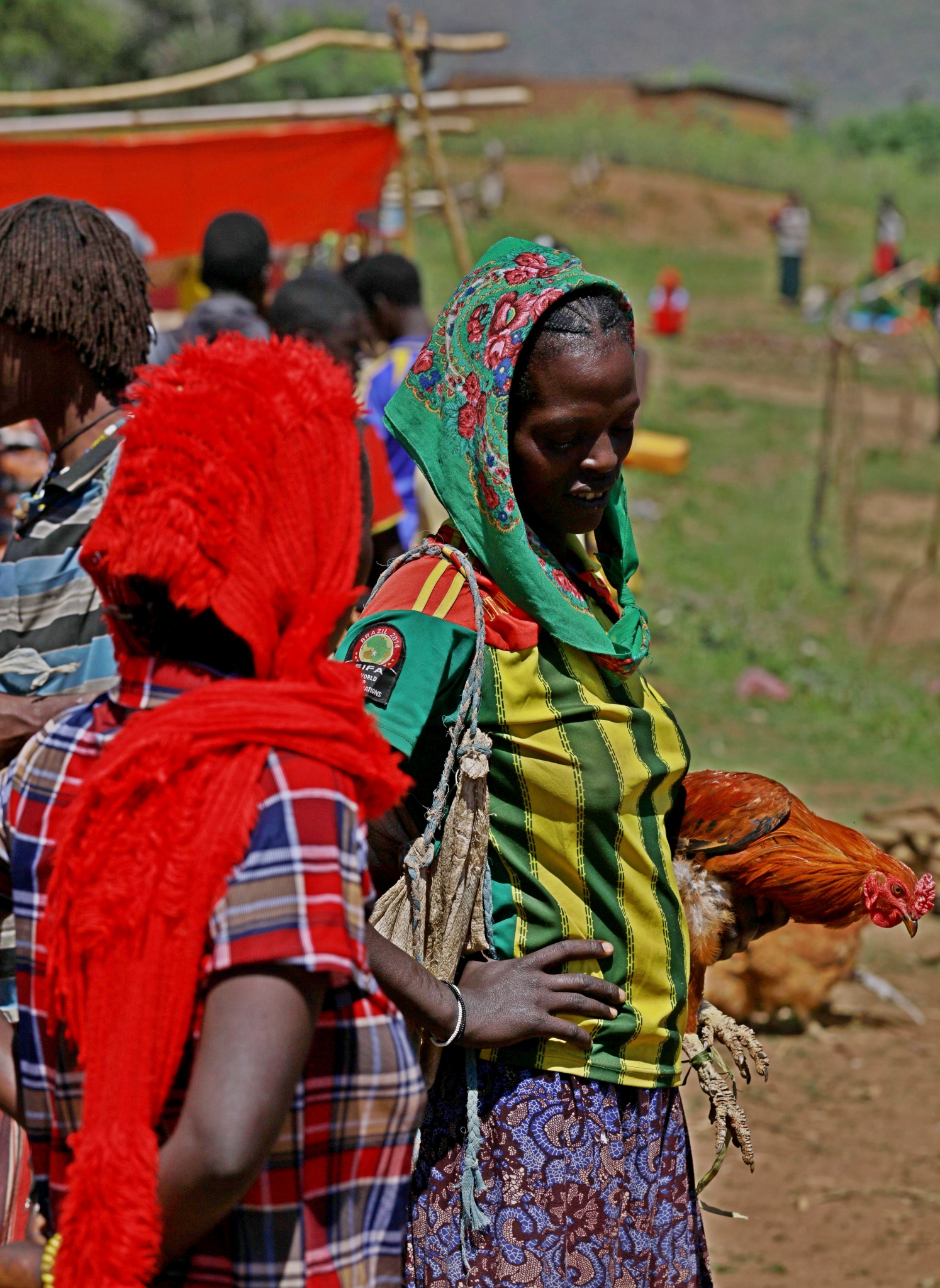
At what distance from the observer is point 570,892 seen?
1.94 metres

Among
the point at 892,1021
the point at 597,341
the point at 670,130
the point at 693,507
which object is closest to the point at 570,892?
the point at 597,341

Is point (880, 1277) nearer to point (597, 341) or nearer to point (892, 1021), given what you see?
point (892, 1021)

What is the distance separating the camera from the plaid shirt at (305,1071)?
1.30 metres

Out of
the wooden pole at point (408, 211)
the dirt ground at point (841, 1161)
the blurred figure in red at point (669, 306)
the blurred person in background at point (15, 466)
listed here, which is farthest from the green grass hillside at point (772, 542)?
the wooden pole at point (408, 211)

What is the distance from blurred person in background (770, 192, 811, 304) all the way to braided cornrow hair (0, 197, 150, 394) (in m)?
25.0

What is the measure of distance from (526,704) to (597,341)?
496mm

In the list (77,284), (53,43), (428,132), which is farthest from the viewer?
(53,43)

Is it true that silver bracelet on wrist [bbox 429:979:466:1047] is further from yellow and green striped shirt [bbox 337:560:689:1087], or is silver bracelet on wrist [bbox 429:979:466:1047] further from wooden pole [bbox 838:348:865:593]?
wooden pole [bbox 838:348:865:593]

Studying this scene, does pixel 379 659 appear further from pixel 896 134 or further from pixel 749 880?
pixel 896 134

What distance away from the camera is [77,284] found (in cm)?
217

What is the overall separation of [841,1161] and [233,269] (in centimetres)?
367

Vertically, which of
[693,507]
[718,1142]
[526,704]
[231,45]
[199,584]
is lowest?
[693,507]

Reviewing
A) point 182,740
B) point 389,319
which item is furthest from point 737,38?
point 182,740

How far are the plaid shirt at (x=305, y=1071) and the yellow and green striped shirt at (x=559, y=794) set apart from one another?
0.47m
